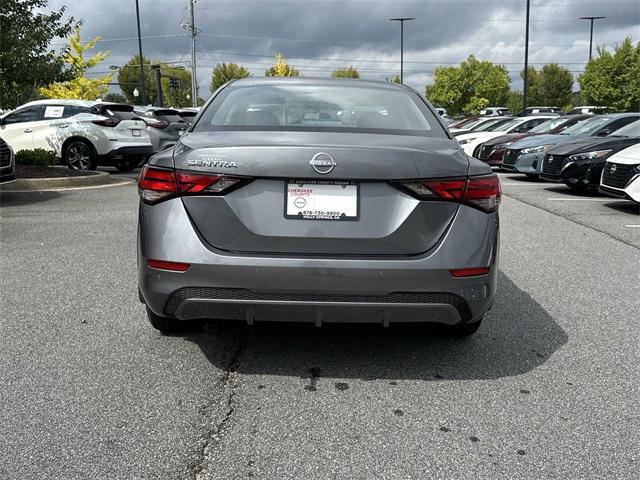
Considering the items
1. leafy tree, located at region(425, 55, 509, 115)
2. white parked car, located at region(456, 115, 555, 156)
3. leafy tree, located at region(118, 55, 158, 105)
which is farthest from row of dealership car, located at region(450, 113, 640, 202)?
leafy tree, located at region(118, 55, 158, 105)

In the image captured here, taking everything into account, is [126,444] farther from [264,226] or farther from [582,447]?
[582,447]

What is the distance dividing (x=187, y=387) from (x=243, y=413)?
17.0 inches

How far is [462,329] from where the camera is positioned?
12.7ft

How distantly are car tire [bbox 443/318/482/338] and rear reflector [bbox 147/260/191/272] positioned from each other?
1.68 meters

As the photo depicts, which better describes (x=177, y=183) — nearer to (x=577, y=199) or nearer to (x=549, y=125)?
(x=577, y=199)

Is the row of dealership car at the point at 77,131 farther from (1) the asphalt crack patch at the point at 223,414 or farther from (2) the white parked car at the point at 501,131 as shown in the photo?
(1) the asphalt crack patch at the point at 223,414

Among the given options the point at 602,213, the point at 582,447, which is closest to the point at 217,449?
the point at 582,447

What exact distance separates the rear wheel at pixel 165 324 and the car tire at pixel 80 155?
11.3 m

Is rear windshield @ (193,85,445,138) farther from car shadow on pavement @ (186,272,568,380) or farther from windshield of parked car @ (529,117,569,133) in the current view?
windshield of parked car @ (529,117,569,133)

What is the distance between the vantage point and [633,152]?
9.91 m

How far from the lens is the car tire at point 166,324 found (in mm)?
3824

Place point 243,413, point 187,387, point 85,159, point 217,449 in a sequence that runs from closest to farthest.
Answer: point 217,449, point 243,413, point 187,387, point 85,159

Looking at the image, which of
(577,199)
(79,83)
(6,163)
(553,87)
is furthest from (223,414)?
(553,87)

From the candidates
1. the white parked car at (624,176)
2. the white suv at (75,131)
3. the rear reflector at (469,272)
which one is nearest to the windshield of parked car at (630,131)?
the white parked car at (624,176)
